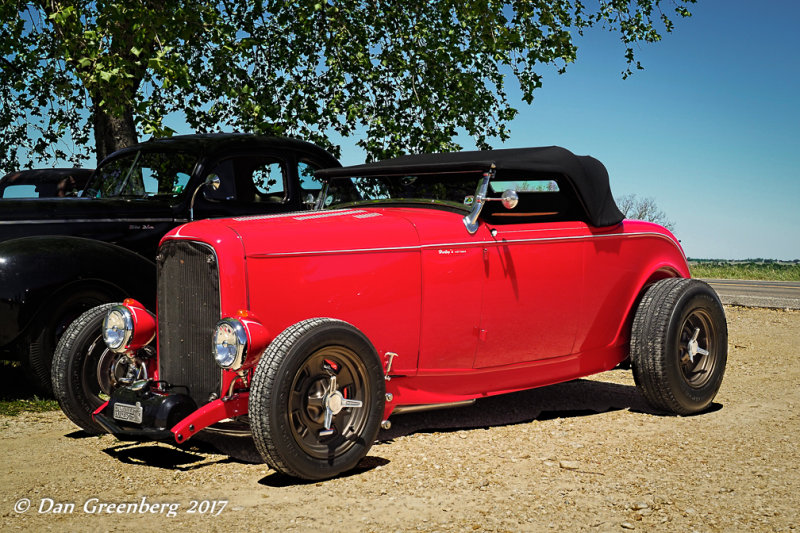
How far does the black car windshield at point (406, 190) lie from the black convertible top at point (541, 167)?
64mm

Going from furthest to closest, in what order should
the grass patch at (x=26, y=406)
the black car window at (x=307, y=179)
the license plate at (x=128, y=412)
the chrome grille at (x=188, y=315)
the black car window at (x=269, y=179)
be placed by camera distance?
1. the black car window at (x=307, y=179)
2. the black car window at (x=269, y=179)
3. the grass patch at (x=26, y=406)
4. the chrome grille at (x=188, y=315)
5. the license plate at (x=128, y=412)

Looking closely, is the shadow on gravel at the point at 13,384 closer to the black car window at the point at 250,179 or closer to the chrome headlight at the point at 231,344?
the black car window at the point at 250,179

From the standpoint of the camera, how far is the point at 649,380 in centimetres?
604

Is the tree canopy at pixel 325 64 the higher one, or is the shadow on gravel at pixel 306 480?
the tree canopy at pixel 325 64

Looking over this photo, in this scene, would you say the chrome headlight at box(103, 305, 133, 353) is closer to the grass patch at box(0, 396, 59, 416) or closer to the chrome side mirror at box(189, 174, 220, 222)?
the grass patch at box(0, 396, 59, 416)

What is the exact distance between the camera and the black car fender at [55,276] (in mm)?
6434

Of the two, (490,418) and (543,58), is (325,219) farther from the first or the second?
(543,58)

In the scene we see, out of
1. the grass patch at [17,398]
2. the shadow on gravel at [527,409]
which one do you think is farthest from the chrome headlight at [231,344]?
the grass patch at [17,398]

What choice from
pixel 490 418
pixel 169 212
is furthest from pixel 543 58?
pixel 490 418

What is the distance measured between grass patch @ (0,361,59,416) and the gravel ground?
0.24m

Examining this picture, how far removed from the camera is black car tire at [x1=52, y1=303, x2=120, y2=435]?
5332 mm

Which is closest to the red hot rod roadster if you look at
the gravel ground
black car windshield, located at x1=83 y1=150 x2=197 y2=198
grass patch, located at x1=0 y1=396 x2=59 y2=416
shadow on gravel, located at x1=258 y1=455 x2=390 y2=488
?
shadow on gravel, located at x1=258 y1=455 x2=390 y2=488

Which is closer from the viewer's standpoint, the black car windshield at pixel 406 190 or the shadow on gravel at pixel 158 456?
the shadow on gravel at pixel 158 456

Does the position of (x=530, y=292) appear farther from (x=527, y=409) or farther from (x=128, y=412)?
(x=128, y=412)
